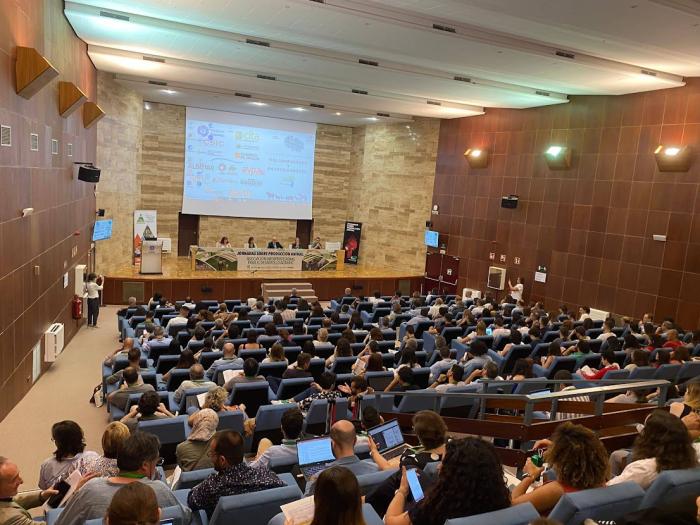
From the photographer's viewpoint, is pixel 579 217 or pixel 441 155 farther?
pixel 441 155

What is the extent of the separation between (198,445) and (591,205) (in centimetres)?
1223

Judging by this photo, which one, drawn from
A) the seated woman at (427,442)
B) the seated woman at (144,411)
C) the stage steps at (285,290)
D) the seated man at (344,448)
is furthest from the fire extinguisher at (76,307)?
the seated woman at (427,442)

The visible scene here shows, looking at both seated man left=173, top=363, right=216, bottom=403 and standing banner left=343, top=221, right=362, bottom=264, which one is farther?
standing banner left=343, top=221, right=362, bottom=264

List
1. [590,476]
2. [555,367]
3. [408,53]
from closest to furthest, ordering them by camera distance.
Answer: [590,476]
[555,367]
[408,53]

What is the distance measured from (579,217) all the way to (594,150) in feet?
5.52

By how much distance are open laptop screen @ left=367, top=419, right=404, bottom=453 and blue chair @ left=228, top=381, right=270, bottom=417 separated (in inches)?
93.0

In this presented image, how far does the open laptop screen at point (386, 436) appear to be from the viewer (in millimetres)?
3738

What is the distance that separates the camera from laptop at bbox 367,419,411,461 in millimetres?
3723

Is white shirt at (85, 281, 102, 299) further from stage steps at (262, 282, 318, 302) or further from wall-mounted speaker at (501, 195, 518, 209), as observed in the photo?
wall-mounted speaker at (501, 195, 518, 209)

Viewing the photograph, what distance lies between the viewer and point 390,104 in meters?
16.5

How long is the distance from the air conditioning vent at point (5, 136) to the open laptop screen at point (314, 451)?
5146 millimetres

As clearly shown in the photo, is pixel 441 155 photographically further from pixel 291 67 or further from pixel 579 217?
pixel 291 67

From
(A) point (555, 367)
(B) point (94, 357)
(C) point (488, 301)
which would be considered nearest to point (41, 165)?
(B) point (94, 357)

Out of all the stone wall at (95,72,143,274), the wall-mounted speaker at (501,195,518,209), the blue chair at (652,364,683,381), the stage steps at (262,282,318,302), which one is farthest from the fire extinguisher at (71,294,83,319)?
the wall-mounted speaker at (501,195,518,209)
